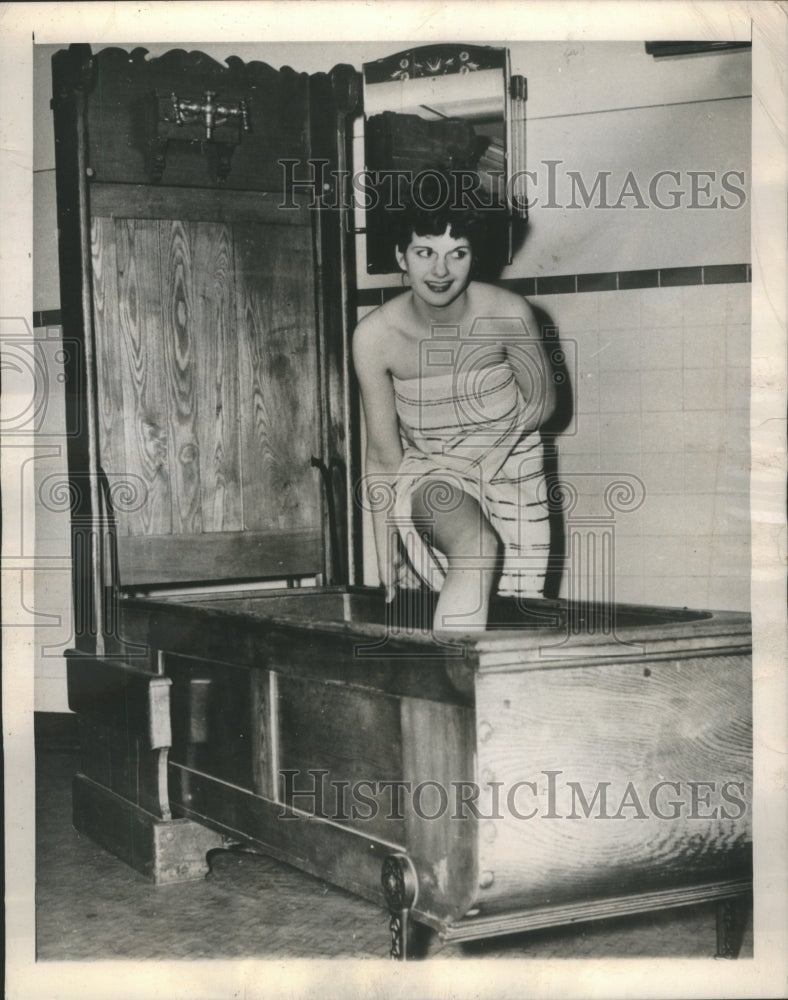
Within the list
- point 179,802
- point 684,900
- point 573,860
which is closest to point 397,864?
point 573,860

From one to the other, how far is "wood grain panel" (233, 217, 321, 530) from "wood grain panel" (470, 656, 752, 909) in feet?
4.93

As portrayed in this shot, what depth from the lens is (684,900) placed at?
2.33 metres

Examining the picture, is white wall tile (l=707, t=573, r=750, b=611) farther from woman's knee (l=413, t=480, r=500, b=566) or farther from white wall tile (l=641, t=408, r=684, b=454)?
woman's knee (l=413, t=480, r=500, b=566)

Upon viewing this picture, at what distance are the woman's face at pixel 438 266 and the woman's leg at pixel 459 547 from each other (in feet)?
1.65

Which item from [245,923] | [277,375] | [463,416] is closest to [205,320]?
[277,375]

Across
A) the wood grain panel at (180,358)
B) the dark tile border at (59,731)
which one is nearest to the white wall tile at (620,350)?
the wood grain panel at (180,358)

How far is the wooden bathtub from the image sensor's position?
7.19ft

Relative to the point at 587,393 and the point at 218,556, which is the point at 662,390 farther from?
the point at 218,556

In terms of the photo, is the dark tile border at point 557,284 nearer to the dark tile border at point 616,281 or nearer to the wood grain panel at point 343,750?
the dark tile border at point 616,281

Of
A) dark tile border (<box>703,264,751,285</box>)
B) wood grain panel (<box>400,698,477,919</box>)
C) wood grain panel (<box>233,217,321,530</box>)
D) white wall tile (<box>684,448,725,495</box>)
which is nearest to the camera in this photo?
wood grain panel (<box>400,698,477,919</box>)

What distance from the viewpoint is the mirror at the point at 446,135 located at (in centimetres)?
304

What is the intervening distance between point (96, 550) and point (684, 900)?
1805 millimetres

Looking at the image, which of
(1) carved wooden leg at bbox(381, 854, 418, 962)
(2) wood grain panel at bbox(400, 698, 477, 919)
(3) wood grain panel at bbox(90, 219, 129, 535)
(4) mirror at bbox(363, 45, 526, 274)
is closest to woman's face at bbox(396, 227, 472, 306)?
(4) mirror at bbox(363, 45, 526, 274)

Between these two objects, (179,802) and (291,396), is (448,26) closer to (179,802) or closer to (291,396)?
(291,396)
